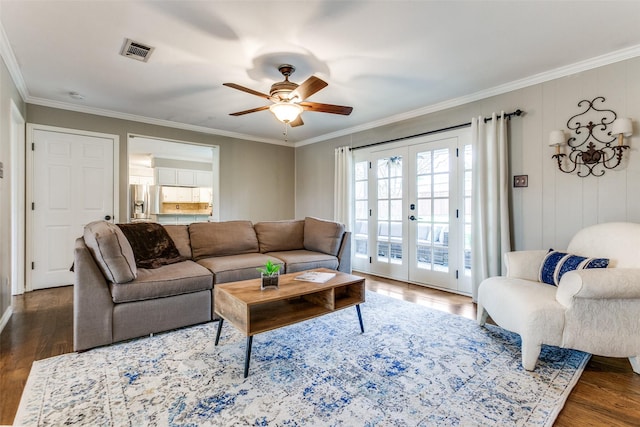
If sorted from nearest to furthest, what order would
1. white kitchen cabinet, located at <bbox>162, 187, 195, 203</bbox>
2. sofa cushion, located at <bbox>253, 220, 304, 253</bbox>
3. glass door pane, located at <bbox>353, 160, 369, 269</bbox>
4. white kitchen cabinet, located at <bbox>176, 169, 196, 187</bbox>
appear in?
sofa cushion, located at <bbox>253, 220, 304, 253</bbox> → glass door pane, located at <bbox>353, 160, 369, 269</bbox> → white kitchen cabinet, located at <bbox>162, 187, 195, 203</bbox> → white kitchen cabinet, located at <bbox>176, 169, 196, 187</bbox>

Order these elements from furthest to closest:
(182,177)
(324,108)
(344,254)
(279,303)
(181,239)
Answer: (182,177) → (344,254) → (181,239) → (324,108) → (279,303)

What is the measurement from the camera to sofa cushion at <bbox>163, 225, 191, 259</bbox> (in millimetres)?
3314

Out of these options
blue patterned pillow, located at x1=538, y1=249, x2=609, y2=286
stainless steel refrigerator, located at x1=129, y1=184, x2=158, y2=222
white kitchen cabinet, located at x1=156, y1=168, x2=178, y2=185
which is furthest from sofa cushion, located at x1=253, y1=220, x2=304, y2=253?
stainless steel refrigerator, located at x1=129, y1=184, x2=158, y2=222

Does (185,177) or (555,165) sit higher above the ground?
(185,177)

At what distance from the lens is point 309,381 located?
1868 mm

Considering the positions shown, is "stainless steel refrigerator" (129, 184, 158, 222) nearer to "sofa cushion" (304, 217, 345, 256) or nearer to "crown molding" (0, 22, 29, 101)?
"crown molding" (0, 22, 29, 101)

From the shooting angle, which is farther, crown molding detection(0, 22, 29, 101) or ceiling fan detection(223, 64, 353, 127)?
ceiling fan detection(223, 64, 353, 127)

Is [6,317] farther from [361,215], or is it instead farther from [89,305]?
[361,215]

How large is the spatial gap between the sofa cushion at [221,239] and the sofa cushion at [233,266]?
0.14 metres

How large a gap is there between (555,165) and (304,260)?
9.11ft

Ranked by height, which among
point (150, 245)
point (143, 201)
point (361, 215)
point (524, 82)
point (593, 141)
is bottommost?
point (150, 245)

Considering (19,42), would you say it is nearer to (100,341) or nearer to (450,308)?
(100,341)

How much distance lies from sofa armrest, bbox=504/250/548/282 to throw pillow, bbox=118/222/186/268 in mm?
3211

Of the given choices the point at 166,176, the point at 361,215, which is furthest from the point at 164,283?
the point at 166,176
